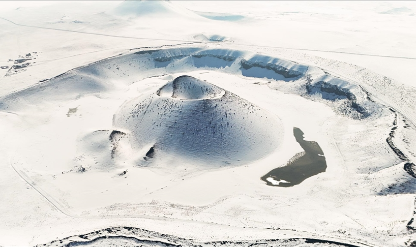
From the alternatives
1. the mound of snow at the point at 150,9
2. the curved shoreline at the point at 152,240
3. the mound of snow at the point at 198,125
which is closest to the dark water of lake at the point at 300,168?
the mound of snow at the point at 198,125

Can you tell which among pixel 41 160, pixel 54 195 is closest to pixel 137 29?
pixel 41 160

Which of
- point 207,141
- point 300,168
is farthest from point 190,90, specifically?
point 300,168

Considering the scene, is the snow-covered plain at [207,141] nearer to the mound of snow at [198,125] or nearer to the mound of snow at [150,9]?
the mound of snow at [198,125]

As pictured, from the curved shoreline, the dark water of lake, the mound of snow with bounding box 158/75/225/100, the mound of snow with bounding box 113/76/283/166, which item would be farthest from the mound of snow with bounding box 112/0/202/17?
the curved shoreline

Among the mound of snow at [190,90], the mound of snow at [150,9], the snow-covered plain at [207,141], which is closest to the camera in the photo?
the snow-covered plain at [207,141]

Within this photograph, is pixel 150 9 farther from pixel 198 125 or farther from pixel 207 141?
pixel 207 141

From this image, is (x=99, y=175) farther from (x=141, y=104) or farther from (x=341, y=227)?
(x=341, y=227)
